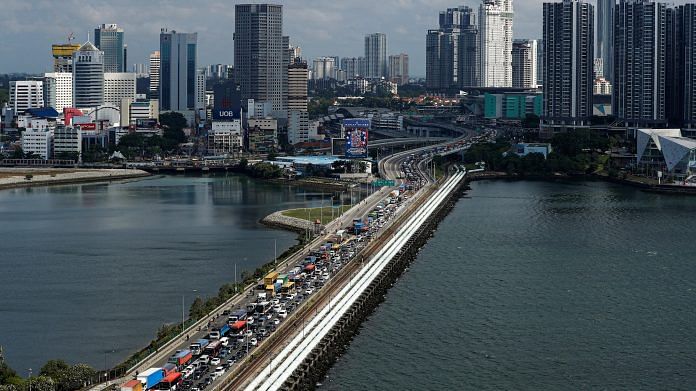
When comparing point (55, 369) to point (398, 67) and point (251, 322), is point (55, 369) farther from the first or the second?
point (398, 67)

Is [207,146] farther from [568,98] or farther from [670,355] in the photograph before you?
[670,355]

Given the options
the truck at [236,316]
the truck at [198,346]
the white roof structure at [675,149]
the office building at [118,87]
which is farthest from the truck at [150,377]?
the office building at [118,87]

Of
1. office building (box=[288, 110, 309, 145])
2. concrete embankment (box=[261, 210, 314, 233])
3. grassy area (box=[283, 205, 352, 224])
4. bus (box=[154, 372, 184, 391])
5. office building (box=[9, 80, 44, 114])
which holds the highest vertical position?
office building (box=[9, 80, 44, 114])

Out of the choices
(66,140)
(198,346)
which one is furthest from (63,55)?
(198,346)

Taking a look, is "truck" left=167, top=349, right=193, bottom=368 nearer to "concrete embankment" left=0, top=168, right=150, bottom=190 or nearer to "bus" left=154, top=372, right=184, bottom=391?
"bus" left=154, top=372, right=184, bottom=391

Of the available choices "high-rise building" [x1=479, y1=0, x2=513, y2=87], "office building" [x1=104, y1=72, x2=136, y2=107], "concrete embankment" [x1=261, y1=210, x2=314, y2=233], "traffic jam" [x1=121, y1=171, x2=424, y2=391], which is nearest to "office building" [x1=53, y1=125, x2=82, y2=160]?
"office building" [x1=104, y1=72, x2=136, y2=107]

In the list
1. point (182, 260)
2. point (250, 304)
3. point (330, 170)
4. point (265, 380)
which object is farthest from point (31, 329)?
point (330, 170)
